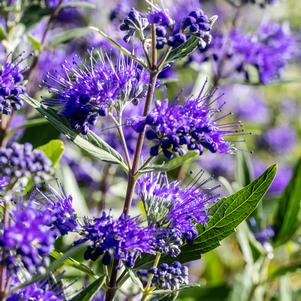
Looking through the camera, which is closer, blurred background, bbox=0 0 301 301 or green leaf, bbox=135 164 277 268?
green leaf, bbox=135 164 277 268

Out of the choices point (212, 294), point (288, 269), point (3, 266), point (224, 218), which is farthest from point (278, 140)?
point (3, 266)

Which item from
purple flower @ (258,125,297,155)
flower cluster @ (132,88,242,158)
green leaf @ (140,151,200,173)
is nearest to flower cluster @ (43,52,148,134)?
flower cluster @ (132,88,242,158)

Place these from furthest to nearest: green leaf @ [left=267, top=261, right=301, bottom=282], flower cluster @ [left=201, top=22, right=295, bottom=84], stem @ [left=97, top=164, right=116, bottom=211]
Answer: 1. stem @ [left=97, top=164, right=116, bottom=211]
2. flower cluster @ [left=201, top=22, right=295, bottom=84]
3. green leaf @ [left=267, top=261, right=301, bottom=282]

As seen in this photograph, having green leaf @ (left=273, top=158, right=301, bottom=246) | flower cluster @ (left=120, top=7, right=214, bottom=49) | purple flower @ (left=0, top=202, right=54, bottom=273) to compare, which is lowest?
green leaf @ (left=273, top=158, right=301, bottom=246)

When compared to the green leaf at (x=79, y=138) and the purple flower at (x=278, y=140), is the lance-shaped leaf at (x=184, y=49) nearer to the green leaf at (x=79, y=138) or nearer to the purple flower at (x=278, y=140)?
the green leaf at (x=79, y=138)

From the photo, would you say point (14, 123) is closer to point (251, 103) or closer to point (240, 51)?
point (240, 51)

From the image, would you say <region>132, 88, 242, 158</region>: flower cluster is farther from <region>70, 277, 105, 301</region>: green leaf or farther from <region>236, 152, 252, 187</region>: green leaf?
<region>236, 152, 252, 187</region>: green leaf

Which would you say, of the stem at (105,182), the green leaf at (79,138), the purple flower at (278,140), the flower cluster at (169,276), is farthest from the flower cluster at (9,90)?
the purple flower at (278,140)
